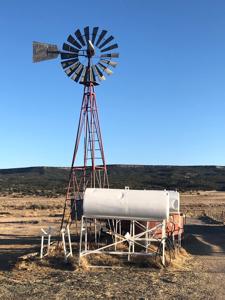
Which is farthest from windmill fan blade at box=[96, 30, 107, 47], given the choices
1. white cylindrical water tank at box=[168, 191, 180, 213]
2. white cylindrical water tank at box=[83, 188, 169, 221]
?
white cylindrical water tank at box=[83, 188, 169, 221]

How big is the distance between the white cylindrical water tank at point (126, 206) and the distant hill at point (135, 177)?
84.6 m

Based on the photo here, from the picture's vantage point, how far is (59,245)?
1816cm

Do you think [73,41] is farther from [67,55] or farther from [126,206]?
[126,206]

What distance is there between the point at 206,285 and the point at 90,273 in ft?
10.3

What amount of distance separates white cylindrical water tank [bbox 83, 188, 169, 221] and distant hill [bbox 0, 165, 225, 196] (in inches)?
3330

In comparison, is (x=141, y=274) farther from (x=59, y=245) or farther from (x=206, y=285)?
(x=59, y=245)

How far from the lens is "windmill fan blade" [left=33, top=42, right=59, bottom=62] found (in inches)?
820

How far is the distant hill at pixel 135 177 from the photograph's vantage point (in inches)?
4186

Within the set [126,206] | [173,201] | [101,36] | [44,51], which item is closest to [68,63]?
[44,51]

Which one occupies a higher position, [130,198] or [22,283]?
[130,198]

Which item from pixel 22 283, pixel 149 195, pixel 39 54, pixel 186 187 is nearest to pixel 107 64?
pixel 39 54

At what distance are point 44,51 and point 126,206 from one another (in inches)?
324

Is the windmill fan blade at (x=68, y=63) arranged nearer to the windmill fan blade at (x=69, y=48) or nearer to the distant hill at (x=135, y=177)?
the windmill fan blade at (x=69, y=48)

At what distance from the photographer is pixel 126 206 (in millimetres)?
15422
